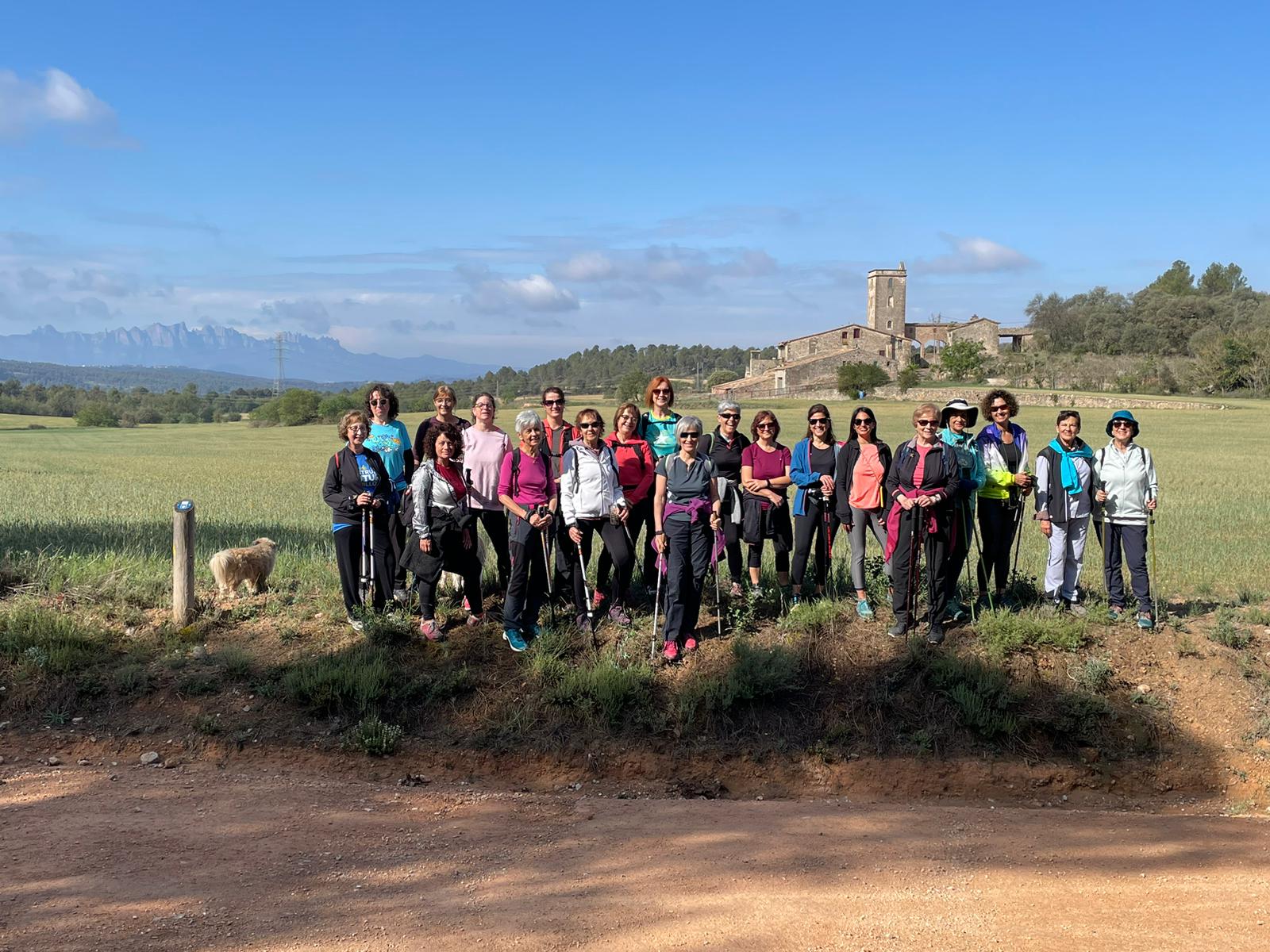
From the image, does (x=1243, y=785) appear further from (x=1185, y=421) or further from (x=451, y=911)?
(x=1185, y=421)

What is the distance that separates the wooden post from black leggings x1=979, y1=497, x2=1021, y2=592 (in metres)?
6.88

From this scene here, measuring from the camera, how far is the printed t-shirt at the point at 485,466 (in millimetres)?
8016

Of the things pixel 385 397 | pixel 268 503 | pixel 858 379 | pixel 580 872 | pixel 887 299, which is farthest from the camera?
pixel 887 299

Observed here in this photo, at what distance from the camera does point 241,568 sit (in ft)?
29.2

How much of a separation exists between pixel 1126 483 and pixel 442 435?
5763 millimetres

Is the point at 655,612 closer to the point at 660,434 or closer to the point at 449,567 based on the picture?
the point at 660,434

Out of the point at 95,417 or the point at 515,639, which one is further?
the point at 95,417

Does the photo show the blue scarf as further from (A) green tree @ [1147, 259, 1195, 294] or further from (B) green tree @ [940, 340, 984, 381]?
(A) green tree @ [1147, 259, 1195, 294]

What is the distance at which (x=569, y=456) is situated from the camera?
7.85 metres

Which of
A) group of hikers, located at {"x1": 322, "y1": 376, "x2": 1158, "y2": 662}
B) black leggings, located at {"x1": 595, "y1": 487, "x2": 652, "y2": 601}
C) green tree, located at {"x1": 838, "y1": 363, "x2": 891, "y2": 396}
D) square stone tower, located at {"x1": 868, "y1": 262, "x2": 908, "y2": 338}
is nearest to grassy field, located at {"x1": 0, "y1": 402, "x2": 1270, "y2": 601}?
group of hikers, located at {"x1": 322, "y1": 376, "x2": 1158, "y2": 662}

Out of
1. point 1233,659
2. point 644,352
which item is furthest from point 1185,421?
point 644,352

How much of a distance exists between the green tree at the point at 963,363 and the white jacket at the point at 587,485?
7270 centimetres

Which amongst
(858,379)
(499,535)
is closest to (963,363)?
(858,379)

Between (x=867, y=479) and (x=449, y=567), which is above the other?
(x=867, y=479)
